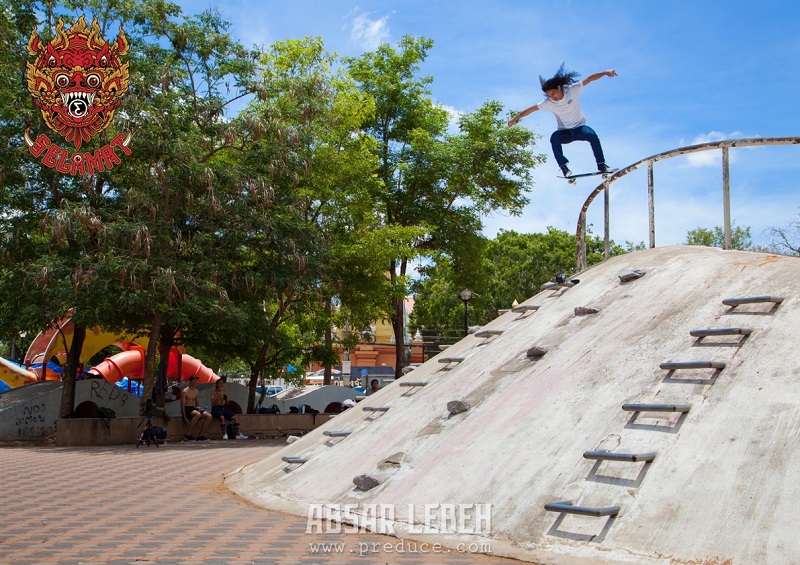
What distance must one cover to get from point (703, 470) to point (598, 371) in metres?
2.09

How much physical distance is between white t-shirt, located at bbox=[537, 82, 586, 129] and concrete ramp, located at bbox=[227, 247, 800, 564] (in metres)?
2.68

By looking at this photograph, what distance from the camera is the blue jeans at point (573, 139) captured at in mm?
11625

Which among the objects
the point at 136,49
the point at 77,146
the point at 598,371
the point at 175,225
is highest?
the point at 136,49

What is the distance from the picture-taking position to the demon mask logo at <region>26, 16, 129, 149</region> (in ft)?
63.4

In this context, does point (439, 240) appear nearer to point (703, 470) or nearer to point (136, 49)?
point (136, 49)

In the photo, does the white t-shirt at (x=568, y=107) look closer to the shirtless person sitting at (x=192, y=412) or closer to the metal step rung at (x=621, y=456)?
the metal step rung at (x=621, y=456)

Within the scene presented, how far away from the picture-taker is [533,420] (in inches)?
278

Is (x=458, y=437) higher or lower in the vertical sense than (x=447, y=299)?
lower

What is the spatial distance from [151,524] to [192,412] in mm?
12034

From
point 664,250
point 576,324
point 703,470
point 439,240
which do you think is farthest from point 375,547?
point 439,240

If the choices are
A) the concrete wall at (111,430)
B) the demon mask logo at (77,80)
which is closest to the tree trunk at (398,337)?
the concrete wall at (111,430)

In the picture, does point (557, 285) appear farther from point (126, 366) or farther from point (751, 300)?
point (126, 366)

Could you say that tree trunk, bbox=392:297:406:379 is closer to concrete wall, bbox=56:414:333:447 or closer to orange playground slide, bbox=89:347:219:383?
concrete wall, bbox=56:414:333:447

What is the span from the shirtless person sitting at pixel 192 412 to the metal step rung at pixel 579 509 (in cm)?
1432
